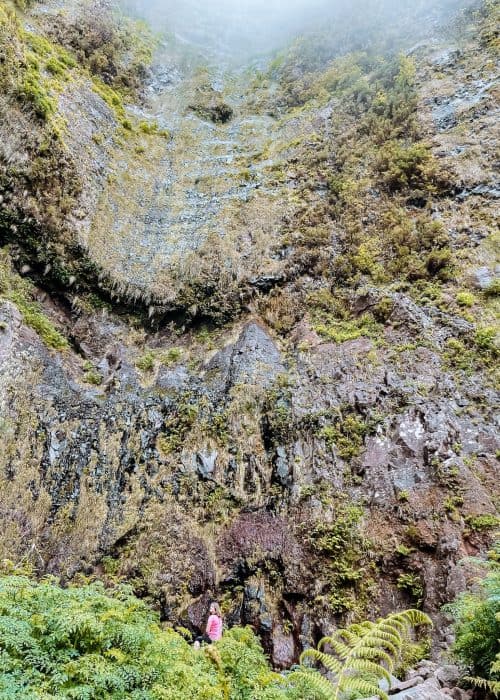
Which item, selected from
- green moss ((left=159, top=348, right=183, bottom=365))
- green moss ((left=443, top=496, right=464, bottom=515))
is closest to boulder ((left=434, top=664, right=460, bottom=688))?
green moss ((left=443, top=496, right=464, bottom=515))

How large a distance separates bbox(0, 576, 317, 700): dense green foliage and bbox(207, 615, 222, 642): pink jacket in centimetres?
289

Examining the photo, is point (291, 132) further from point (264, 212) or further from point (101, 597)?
point (101, 597)

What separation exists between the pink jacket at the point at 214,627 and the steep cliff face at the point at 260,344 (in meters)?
0.90

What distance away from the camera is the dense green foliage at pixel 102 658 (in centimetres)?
353

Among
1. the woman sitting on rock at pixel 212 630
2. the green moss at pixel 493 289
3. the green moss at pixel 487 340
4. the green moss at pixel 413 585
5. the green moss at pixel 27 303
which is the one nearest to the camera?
the green moss at pixel 413 585

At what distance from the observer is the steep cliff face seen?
27.9 feet

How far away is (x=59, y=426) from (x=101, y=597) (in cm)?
654

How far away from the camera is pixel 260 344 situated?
12391mm

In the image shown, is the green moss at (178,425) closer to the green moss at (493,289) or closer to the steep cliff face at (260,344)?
the steep cliff face at (260,344)

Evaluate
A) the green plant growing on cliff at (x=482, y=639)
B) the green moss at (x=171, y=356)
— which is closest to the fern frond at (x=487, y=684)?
the green plant growing on cliff at (x=482, y=639)

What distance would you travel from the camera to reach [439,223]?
12.5m

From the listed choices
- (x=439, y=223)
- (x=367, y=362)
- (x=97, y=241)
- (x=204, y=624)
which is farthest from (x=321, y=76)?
(x=204, y=624)

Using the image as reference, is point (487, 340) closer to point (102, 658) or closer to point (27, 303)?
point (102, 658)

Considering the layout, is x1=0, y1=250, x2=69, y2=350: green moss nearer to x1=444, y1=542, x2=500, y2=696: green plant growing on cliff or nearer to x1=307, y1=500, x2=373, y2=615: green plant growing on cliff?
x1=307, y1=500, x2=373, y2=615: green plant growing on cliff
